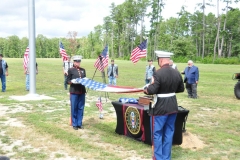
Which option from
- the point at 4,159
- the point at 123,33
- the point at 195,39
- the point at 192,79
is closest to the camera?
the point at 4,159

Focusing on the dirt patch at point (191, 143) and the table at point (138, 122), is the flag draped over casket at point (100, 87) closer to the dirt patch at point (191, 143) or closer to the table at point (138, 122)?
the table at point (138, 122)

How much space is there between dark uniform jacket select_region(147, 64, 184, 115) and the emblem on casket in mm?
1185

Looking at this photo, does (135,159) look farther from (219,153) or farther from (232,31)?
(232,31)

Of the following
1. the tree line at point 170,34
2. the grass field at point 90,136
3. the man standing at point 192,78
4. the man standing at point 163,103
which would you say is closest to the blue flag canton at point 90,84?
the grass field at point 90,136

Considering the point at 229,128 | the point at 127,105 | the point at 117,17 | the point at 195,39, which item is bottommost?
the point at 229,128


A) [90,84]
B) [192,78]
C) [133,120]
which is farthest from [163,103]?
[192,78]

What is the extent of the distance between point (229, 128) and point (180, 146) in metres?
2.35

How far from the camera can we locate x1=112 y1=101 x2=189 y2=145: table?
571 cm

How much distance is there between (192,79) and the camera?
41.2 ft

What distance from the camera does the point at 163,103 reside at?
15.6 feet

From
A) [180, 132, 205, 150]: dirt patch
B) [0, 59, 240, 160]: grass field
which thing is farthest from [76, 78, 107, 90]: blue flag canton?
[180, 132, 205, 150]: dirt patch

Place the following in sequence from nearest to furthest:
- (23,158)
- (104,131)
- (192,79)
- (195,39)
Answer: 1. (23,158)
2. (104,131)
3. (192,79)
4. (195,39)

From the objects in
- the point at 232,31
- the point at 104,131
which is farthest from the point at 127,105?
the point at 232,31

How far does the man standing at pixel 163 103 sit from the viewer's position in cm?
470
